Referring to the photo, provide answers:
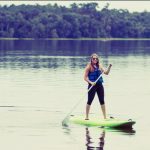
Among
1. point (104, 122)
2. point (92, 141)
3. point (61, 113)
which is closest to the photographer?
point (92, 141)

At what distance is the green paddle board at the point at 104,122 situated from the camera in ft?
68.7

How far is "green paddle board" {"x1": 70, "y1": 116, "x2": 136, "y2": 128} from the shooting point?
21.0 meters

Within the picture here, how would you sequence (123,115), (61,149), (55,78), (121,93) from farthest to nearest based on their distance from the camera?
(55,78)
(121,93)
(123,115)
(61,149)

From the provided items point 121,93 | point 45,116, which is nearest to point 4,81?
point 121,93

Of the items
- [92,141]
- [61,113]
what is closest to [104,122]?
[92,141]

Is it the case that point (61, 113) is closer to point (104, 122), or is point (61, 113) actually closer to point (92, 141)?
point (104, 122)

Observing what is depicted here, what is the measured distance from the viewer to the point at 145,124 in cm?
2175

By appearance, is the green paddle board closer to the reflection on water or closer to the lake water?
the lake water

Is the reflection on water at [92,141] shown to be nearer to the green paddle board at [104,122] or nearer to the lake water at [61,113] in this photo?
the lake water at [61,113]

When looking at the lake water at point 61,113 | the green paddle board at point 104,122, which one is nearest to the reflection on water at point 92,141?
the lake water at point 61,113

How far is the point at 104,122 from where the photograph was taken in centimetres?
2134

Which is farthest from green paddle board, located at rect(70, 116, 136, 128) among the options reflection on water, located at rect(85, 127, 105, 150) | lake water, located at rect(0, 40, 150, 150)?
reflection on water, located at rect(85, 127, 105, 150)

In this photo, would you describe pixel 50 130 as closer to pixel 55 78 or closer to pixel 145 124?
pixel 145 124

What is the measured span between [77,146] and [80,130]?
256cm
